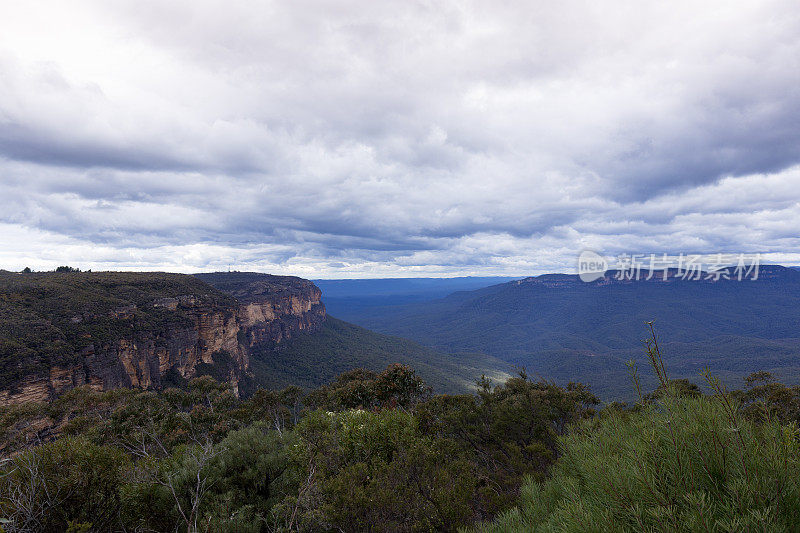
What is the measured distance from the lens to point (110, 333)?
159 ft

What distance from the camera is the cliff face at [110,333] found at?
1432 inches

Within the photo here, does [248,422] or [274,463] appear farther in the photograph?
[248,422]

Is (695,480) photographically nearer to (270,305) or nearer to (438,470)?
(438,470)

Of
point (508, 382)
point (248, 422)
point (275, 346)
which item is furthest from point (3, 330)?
point (275, 346)

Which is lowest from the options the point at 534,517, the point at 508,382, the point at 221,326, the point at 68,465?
the point at 221,326

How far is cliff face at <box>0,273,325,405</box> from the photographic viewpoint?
119ft

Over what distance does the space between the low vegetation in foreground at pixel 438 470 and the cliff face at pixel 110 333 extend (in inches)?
570

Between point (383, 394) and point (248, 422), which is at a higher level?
point (383, 394)

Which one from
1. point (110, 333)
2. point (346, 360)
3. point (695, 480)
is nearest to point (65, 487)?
point (695, 480)

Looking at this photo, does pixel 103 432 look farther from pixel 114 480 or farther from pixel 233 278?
Result: pixel 233 278

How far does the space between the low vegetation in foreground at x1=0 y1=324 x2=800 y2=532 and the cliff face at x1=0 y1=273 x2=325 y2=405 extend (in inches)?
570

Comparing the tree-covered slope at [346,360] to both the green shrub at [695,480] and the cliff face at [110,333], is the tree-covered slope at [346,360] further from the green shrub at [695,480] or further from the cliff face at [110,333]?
the green shrub at [695,480]

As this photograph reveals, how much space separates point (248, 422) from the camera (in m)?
29.5

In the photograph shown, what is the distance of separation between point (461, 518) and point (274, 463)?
8006 millimetres
